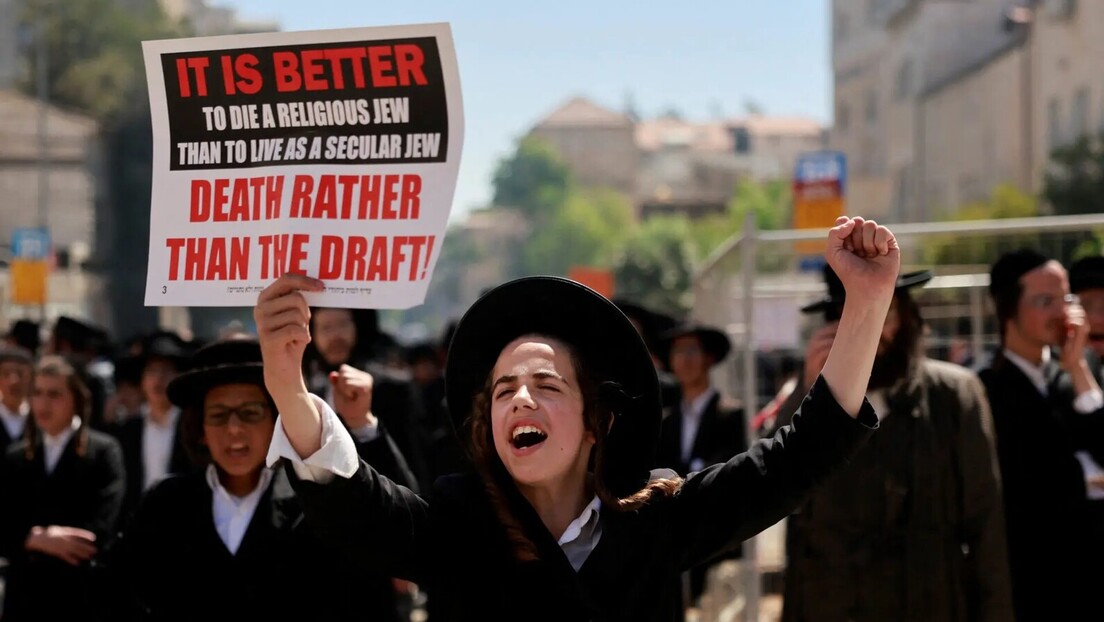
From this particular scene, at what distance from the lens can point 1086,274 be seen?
7516 mm

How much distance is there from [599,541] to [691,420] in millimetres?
6302

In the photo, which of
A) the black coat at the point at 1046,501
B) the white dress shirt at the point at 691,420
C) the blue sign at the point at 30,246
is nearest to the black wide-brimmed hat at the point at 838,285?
the black coat at the point at 1046,501

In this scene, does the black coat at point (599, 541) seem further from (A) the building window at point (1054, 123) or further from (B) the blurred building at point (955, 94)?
(A) the building window at point (1054, 123)

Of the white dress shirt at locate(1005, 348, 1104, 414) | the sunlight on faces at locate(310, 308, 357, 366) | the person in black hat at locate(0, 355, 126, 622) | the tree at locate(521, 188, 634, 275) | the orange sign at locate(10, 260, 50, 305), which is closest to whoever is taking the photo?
the white dress shirt at locate(1005, 348, 1104, 414)

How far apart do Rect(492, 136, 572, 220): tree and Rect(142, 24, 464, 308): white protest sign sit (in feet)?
528

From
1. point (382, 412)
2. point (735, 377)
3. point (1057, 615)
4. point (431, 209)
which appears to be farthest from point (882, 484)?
point (735, 377)

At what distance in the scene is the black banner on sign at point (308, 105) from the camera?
137 inches

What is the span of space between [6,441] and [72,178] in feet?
166

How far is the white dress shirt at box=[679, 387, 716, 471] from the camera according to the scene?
9594 mm

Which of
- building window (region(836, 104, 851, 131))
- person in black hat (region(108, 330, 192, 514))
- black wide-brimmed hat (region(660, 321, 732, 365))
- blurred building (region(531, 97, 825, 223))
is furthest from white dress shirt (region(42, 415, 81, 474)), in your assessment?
blurred building (region(531, 97, 825, 223))

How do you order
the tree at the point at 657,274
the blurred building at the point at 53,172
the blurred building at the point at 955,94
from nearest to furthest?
the blurred building at the point at 955,94 → the blurred building at the point at 53,172 → the tree at the point at 657,274

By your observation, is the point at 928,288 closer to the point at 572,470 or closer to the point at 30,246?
the point at 572,470

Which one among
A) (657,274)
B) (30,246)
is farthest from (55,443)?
(657,274)

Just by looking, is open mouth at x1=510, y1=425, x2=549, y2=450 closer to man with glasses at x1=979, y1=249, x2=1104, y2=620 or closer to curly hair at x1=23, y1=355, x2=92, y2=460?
man with glasses at x1=979, y1=249, x2=1104, y2=620
